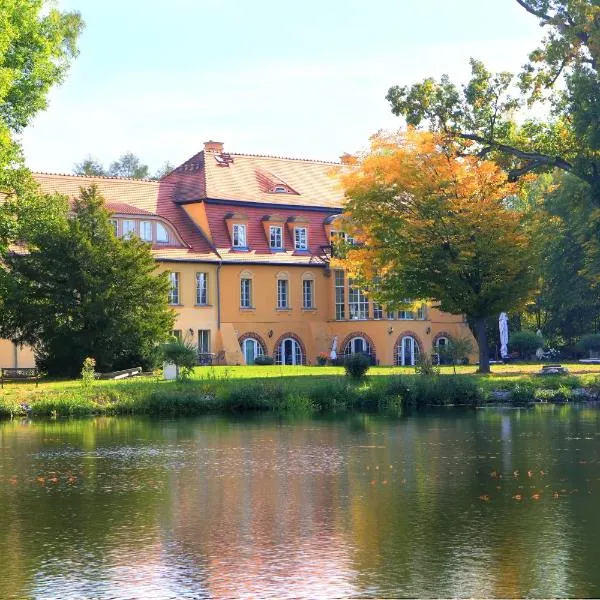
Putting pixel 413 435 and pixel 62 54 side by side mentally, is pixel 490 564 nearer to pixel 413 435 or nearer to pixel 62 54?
pixel 413 435

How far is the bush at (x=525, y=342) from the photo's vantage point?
218 feet

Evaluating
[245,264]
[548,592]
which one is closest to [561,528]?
[548,592]

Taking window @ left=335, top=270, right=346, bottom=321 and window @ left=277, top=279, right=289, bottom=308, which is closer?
window @ left=277, top=279, right=289, bottom=308

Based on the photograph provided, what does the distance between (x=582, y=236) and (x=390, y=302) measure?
1024 cm

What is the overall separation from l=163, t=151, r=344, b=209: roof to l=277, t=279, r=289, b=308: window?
13.8 feet

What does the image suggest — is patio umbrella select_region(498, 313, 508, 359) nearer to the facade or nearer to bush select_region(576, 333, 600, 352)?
the facade

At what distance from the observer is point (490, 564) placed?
620 inches

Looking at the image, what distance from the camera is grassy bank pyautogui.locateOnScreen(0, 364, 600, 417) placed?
3875cm

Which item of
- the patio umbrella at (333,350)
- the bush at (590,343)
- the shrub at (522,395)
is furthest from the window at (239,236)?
the shrub at (522,395)

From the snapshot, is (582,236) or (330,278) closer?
(582,236)

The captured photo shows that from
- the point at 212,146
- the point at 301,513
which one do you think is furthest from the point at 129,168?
the point at 301,513

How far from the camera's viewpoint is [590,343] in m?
65.1

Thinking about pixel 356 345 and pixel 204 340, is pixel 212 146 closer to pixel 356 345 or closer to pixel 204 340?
pixel 204 340

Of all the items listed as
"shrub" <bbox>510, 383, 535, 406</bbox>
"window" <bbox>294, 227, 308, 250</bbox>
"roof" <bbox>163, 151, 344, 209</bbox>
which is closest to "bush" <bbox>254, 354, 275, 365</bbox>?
"window" <bbox>294, 227, 308, 250</bbox>
